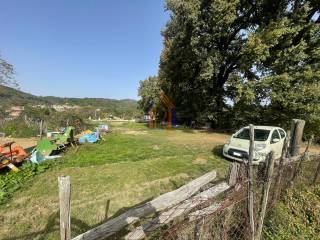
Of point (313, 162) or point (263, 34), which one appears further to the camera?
point (263, 34)

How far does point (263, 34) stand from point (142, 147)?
34.4 ft

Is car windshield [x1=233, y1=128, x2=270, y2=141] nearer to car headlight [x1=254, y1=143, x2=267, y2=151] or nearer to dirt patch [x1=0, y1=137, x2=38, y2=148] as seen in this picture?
car headlight [x1=254, y1=143, x2=267, y2=151]

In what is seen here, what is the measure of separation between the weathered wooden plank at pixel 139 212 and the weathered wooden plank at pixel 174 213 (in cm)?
19

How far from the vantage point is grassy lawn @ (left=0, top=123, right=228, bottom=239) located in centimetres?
430

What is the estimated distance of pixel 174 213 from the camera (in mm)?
2348

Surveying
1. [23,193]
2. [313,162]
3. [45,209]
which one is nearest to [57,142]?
[23,193]

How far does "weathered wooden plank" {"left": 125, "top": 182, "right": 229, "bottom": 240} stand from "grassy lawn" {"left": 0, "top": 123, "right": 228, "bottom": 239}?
2508mm

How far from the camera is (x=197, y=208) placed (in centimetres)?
251

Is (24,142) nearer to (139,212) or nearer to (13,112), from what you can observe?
(13,112)

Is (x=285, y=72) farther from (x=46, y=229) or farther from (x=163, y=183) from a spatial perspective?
(x=46, y=229)

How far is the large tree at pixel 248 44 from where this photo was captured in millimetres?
13773

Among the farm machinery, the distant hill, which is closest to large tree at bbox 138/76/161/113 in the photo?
the distant hill

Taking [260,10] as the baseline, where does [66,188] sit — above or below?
below

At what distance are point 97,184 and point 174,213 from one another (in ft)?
14.2
